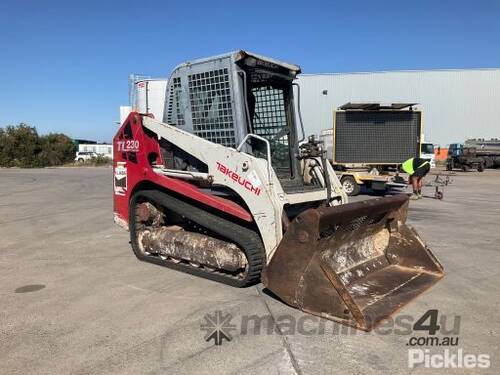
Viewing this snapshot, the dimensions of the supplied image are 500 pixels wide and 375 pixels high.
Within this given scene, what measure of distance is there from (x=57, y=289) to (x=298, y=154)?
3148mm

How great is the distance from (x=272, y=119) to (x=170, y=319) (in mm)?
2947

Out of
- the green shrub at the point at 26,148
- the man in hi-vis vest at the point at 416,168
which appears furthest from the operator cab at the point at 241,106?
the green shrub at the point at 26,148

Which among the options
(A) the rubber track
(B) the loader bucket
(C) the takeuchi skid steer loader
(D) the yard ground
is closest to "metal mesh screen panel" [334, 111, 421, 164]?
(D) the yard ground

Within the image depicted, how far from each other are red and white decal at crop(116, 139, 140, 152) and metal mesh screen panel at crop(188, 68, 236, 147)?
82cm

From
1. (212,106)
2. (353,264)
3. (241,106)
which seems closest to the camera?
(353,264)

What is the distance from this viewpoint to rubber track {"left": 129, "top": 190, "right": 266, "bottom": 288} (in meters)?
4.54

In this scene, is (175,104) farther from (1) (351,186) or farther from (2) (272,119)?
(1) (351,186)

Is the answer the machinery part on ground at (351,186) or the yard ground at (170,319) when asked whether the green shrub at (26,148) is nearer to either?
the machinery part on ground at (351,186)

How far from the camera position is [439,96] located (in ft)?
129

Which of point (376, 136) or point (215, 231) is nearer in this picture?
point (215, 231)

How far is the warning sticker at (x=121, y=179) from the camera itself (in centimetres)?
627

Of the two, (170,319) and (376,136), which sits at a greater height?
(376,136)

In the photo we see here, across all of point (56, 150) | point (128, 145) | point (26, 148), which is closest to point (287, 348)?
point (128, 145)

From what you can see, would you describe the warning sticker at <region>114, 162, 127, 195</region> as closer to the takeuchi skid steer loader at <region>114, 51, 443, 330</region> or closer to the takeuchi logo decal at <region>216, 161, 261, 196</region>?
the takeuchi skid steer loader at <region>114, 51, 443, 330</region>
